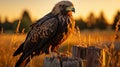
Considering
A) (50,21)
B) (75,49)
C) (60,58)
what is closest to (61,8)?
(50,21)

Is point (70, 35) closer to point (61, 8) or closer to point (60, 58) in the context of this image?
point (61, 8)

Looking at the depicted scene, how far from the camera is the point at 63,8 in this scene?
8.79 metres

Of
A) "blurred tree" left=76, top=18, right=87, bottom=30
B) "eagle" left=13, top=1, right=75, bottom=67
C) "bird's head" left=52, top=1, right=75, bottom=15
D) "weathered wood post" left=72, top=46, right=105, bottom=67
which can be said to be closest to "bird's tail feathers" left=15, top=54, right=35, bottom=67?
"eagle" left=13, top=1, right=75, bottom=67

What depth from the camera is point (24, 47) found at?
8.30 meters

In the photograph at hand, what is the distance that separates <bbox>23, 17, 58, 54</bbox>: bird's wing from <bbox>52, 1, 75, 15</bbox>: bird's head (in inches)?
8.9

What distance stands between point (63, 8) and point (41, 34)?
0.66 m

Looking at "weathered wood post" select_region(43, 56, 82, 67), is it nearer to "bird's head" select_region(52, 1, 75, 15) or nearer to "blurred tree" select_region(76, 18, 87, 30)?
"bird's head" select_region(52, 1, 75, 15)

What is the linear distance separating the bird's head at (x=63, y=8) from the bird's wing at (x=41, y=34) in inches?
8.9

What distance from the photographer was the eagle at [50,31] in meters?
8.46

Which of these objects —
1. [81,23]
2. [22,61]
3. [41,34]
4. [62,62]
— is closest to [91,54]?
[62,62]

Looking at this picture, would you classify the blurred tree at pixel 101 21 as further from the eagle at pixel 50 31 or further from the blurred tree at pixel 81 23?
the eagle at pixel 50 31

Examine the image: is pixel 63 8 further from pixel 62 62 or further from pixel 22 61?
pixel 62 62

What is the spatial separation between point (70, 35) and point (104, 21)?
7656 cm

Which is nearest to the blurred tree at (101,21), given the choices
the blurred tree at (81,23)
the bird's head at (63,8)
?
the blurred tree at (81,23)
